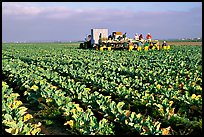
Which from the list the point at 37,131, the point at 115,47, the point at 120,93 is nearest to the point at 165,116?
the point at 120,93

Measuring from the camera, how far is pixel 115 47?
25.8 m

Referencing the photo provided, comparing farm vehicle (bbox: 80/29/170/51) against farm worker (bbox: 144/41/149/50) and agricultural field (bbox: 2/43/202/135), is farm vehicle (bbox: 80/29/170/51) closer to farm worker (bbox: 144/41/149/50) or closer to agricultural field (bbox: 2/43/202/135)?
farm worker (bbox: 144/41/149/50)

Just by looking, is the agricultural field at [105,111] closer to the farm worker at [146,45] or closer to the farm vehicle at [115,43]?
the farm worker at [146,45]

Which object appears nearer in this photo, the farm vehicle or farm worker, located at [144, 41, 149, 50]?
farm worker, located at [144, 41, 149, 50]

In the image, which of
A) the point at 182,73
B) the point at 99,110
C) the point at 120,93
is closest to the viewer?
the point at 99,110

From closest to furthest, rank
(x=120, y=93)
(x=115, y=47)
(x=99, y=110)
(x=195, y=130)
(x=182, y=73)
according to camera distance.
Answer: (x=195, y=130) → (x=99, y=110) → (x=120, y=93) → (x=182, y=73) → (x=115, y=47)

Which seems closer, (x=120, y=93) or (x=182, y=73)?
(x=120, y=93)

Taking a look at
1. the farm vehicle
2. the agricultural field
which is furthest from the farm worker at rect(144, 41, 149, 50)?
the agricultural field

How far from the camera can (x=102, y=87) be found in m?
8.37

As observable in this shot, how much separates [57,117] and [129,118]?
1.64 meters

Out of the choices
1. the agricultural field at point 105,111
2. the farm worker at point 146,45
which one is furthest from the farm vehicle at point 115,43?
the agricultural field at point 105,111

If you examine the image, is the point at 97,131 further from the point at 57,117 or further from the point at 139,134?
the point at 57,117

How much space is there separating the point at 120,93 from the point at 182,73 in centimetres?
367

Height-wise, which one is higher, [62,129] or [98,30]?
[98,30]
